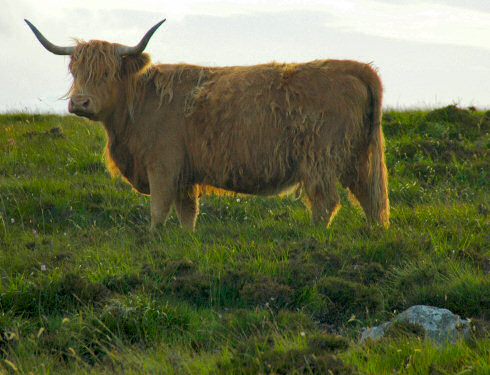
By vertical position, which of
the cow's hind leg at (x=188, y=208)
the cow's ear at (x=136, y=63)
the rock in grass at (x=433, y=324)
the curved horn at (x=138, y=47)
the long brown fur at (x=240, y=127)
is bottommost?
the cow's hind leg at (x=188, y=208)

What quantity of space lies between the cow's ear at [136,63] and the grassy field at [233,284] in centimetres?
169

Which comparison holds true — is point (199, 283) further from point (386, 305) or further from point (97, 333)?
point (386, 305)

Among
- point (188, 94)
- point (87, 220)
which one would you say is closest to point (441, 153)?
point (188, 94)

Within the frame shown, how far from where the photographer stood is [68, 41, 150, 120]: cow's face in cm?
632

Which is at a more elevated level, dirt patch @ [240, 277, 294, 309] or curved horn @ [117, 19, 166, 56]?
curved horn @ [117, 19, 166, 56]

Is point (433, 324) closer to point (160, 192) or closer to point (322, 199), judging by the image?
point (322, 199)

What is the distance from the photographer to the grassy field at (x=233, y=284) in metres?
3.41

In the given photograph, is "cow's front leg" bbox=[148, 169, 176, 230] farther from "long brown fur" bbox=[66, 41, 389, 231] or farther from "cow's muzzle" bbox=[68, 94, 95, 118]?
"cow's muzzle" bbox=[68, 94, 95, 118]

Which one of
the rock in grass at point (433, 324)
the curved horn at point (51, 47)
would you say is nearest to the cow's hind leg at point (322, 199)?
the rock in grass at point (433, 324)

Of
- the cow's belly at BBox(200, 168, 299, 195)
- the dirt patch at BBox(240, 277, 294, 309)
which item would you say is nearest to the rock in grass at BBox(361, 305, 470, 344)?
the dirt patch at BBox(240, 277, 294, 309)

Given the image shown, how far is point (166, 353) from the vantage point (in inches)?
142

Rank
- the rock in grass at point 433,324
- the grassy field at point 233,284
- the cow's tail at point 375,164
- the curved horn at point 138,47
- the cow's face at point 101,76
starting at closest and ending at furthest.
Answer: the grassy field at point 233,284 < the rock in grass at point 433,324 < the cow's tail at point 375,164 < the cow's face at point 101,76 < the curved horn at point 138,47

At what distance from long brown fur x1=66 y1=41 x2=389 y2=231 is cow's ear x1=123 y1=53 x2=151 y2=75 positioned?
0.01 m

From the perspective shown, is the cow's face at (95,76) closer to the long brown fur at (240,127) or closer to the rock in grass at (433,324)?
the long brown fur at (240,127)
